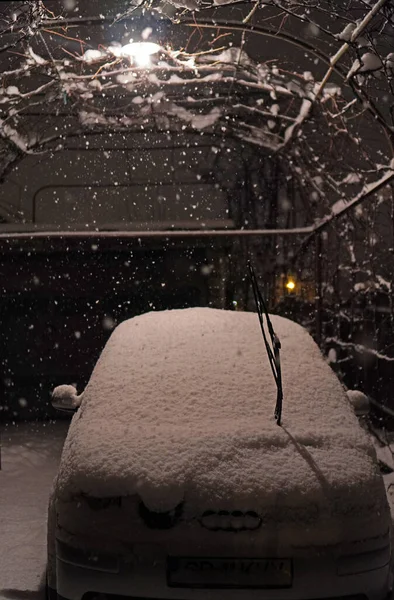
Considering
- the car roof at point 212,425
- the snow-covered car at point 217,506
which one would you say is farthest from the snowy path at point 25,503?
the car roof at point 212,425

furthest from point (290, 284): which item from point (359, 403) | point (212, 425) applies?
point (212, 425)

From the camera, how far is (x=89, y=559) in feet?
9.16

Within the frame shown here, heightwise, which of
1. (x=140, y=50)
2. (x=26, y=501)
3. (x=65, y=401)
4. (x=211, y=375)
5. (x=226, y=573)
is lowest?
(x=26, y=501)

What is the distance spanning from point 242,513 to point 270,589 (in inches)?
12.7

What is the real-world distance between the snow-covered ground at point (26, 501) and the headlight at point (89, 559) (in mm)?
1384

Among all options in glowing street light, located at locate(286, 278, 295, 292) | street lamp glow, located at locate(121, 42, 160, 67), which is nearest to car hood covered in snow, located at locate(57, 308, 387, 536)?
street lamp glow, located at locate(121, 42, 160, 67)

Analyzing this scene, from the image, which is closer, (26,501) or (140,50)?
(26,501)

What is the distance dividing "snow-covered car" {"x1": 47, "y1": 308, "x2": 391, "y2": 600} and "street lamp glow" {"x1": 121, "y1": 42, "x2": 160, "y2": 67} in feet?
13.5

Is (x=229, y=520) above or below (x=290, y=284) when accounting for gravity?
below

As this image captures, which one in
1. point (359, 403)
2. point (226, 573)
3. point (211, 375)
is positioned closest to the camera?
point (226, 573)

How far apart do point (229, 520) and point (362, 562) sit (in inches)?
24.1

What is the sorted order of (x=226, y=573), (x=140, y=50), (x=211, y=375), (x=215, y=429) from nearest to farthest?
(x=226, y=573), (x=215, y=429), (x=211, y=375), (x=140, y=50)

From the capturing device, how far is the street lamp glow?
6.27 meters

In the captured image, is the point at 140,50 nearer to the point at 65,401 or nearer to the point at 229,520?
the point at 65,401
